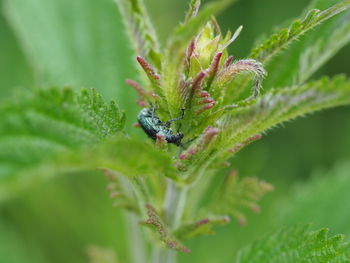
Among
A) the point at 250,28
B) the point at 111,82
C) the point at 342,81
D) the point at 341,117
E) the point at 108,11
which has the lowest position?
the point at 342,81

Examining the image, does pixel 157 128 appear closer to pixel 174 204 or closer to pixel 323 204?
→ pixel 174 204

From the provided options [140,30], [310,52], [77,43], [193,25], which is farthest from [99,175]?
[193,25]

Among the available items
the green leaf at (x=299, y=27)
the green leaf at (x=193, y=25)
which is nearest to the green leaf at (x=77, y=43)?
the green leaf at (x=299, y=27)

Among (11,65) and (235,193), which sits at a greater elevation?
(11,65)

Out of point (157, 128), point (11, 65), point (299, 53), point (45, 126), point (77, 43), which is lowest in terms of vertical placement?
point (45, 126)

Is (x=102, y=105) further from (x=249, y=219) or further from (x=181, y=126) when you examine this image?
(x=249, y=219)

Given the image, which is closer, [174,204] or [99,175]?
[174,204]

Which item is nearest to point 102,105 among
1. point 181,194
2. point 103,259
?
point 181,194
